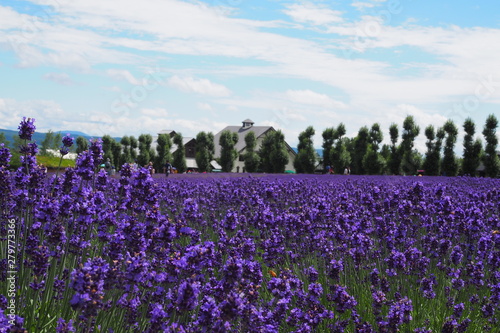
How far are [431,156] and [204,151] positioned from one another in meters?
28.0

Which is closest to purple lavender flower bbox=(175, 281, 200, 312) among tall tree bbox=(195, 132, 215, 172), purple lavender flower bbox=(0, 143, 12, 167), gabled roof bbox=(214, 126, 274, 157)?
purple lavender flower bbox=(0, 143, 12, 167)

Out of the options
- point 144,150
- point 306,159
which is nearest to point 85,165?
point 306,159

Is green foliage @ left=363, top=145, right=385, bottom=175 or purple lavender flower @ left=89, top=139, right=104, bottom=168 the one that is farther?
green foliage @ left=363, top=145, right=385, bottom=175

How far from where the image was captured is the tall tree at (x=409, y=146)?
→ 144 ft

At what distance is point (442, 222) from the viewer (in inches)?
265

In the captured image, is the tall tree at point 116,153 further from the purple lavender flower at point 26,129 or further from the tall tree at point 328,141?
the purple lavender flower at point 26,129

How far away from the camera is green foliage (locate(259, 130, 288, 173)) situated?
166 feet

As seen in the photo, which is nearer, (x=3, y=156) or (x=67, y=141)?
(x=3, y=156)

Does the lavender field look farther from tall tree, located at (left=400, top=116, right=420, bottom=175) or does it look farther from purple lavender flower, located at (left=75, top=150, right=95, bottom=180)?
tall tree, located at (left=400, top=116, right=420, bottom=175)

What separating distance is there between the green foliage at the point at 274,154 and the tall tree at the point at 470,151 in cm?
1716

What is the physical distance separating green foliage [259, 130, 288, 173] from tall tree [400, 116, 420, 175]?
38.5 feet

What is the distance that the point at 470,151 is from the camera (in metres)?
39.8

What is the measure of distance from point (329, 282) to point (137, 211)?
7.96ft

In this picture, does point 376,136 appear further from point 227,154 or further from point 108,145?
point 108,145
